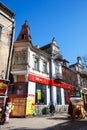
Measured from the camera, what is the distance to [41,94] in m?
22.4

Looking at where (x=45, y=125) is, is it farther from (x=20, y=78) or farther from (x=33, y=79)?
(x=20, y=78)

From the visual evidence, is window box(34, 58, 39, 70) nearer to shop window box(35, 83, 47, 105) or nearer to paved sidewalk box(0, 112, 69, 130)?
shop window box(35, 83, 47, 105)

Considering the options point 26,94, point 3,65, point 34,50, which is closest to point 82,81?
point 34,50

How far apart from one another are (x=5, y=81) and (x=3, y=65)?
6.42 feet

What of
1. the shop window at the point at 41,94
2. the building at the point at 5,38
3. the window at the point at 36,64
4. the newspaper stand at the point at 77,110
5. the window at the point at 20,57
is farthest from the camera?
the window at the point at 36,64

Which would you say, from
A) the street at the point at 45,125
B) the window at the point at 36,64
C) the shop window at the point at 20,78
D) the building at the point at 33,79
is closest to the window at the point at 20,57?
the building at the point at 33,79

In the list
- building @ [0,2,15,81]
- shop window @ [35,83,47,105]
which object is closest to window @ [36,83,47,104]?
shop window @ [35,83,47,105]

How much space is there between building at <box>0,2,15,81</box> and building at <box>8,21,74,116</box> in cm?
396

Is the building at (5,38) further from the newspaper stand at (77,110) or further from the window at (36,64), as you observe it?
the newspaper stand at (77,110)

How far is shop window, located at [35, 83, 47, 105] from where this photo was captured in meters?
21.6

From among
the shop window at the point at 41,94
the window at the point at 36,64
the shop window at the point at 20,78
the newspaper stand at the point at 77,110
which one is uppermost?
the window at the point at 36,64

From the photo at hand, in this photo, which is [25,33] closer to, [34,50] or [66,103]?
[34,50]

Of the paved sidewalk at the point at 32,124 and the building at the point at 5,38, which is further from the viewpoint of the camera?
the building at the point at 5,38

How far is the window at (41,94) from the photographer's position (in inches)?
853
